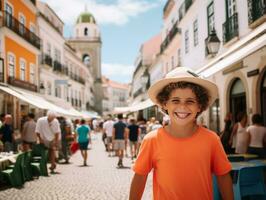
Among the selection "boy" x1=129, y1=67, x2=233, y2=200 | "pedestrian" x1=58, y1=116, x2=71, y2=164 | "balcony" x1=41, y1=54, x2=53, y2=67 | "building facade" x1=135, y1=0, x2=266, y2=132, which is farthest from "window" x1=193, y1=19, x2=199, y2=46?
"boy" x1=129, y1=67, x2=233, y2=200

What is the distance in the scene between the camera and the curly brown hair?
252 centimetres

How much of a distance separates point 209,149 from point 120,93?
116 meters

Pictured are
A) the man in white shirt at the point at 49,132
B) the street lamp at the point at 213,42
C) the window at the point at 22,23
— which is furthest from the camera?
the window at the point at 22,23

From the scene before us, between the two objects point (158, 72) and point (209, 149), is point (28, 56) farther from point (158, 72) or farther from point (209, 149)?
point (209, 149)

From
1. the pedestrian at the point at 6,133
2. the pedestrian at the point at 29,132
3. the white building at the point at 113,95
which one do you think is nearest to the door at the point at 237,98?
the pedestrian at the point at 29,132

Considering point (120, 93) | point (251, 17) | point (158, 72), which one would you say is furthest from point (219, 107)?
point (120, 93)

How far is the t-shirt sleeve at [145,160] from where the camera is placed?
7.86ft

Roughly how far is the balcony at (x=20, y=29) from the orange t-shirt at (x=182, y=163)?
758 inches

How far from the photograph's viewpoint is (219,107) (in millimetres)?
15492

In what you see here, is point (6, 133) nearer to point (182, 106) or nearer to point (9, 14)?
point (9, 14)

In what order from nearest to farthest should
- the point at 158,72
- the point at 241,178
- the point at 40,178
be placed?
the point at 241,178 → the point at 40,178 → the point at 158,72

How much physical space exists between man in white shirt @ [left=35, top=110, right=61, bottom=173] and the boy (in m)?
8.97

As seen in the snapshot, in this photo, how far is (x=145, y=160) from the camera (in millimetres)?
2396

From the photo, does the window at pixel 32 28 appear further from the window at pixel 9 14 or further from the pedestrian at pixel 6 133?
the pedestrian at pixel 6 133
